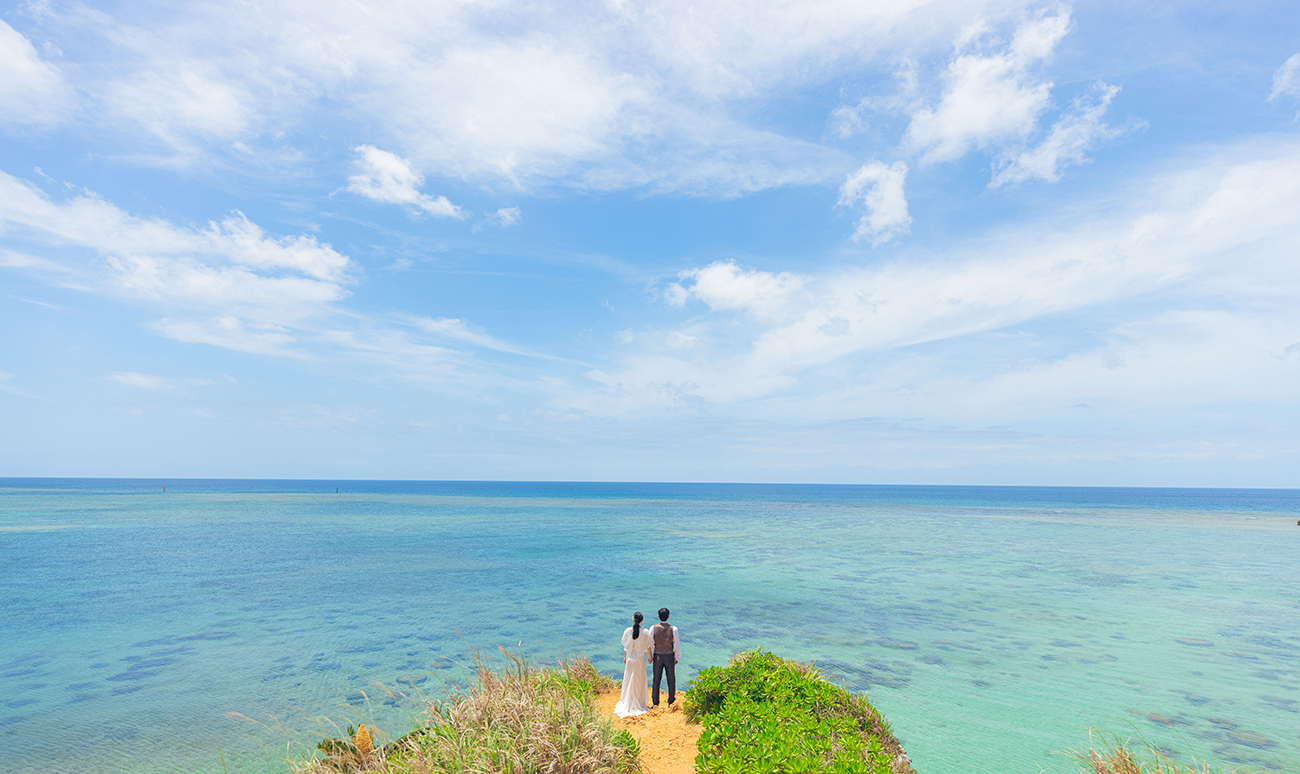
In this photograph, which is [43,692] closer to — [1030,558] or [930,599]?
[930,599]

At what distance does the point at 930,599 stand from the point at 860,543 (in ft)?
80.9

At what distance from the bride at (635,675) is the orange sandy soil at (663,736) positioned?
228mm

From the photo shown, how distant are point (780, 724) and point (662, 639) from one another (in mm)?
3643

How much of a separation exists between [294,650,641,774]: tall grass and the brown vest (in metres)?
3.22

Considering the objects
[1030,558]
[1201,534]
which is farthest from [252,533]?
[1201,534]

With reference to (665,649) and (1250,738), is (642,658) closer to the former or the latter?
(665,649)

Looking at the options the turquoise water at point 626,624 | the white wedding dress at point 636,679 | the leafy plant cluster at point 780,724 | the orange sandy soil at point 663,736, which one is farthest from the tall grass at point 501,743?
the white wedding dress at point 636,679

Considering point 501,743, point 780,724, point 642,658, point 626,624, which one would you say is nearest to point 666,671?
point 642,658

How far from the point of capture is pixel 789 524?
238 feet

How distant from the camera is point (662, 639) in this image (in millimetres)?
11789

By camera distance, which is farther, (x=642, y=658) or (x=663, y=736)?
(x=642, y=658)

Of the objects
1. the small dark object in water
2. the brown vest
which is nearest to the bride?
the brown vest

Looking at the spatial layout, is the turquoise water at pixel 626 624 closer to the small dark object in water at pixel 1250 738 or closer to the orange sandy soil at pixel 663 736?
the small dark object in water at pixel 1250 738

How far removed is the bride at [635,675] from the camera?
38.6 ft
